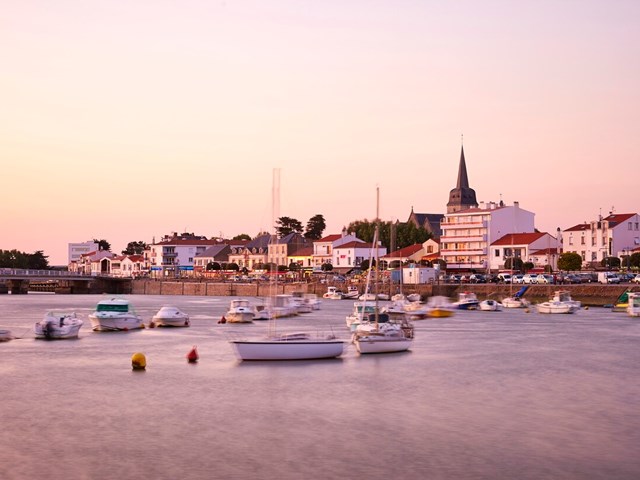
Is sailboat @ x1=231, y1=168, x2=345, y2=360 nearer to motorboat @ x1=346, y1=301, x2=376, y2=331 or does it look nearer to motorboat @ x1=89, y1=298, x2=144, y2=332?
motorboat @ x1=346, y1=301, x2=376, y2=331

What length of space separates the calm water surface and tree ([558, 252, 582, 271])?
8464 centimetres

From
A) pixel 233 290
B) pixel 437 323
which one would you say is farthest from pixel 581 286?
pixel 233 290

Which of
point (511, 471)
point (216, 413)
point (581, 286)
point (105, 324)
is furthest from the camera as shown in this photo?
point (581, 286)

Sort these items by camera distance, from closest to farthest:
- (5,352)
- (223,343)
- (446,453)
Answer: (446,453)
(5,352)
(223,343)

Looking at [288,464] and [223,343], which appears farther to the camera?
[223,343]

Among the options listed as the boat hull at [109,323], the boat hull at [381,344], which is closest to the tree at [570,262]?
the boat hull at [109,323]

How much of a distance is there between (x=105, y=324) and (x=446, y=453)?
166ft

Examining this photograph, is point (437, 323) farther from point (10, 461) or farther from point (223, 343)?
point (10, 461)

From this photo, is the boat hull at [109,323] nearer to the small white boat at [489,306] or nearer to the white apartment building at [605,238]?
the small white boat at [489,306]

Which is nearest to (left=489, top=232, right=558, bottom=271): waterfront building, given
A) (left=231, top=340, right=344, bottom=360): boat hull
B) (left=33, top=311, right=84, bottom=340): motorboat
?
(left=33, top=311, right=84, bottom=340): motorboat

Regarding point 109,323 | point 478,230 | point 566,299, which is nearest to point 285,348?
point 109,323

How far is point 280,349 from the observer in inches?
1917

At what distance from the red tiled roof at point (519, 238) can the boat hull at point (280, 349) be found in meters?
120

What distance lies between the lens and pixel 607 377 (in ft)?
152
